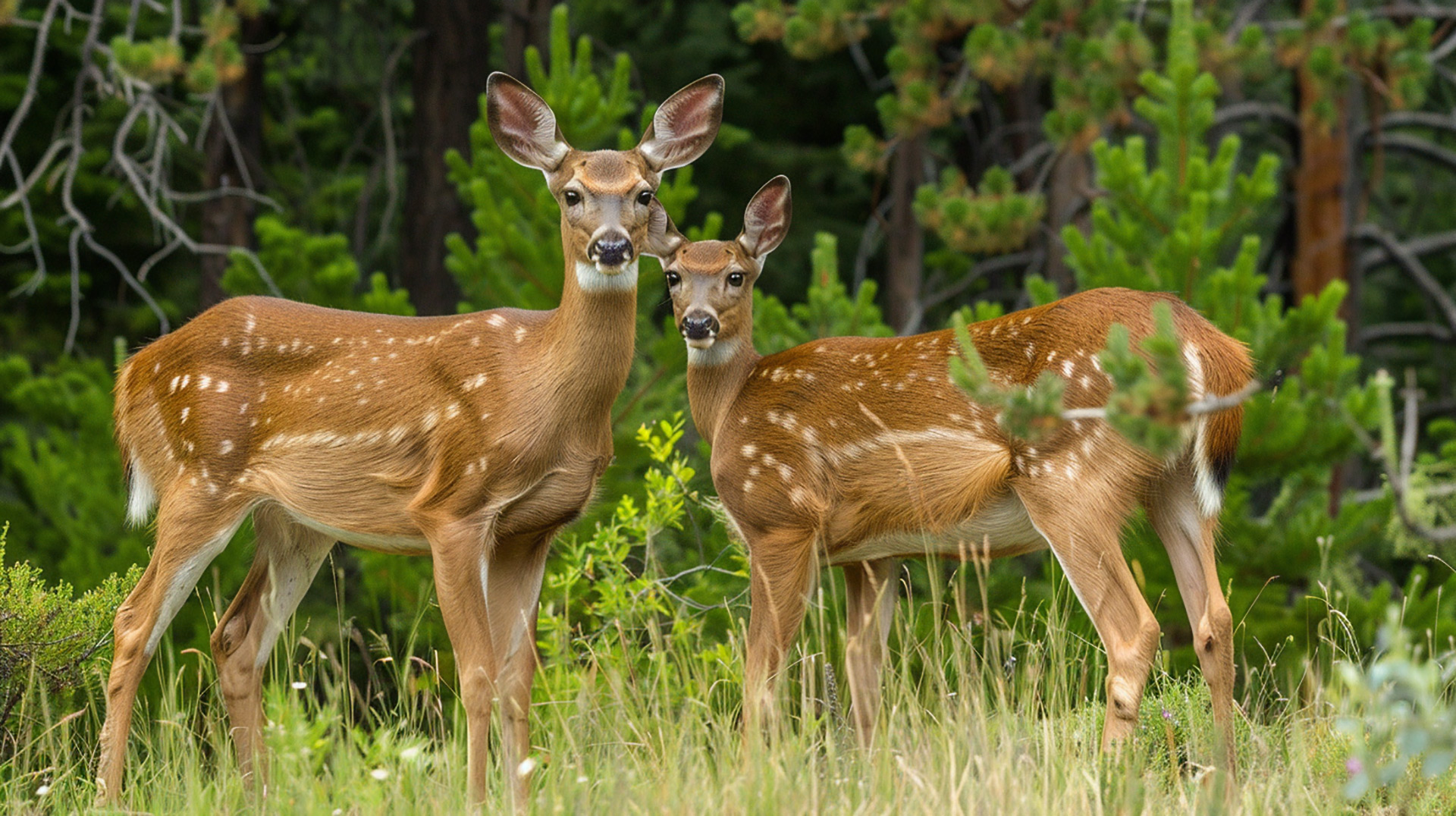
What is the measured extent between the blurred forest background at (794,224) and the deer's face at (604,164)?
3.59ft

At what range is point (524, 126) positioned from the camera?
508 centimetres

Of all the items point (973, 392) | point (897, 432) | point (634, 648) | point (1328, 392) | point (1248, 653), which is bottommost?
point (1248, 653)

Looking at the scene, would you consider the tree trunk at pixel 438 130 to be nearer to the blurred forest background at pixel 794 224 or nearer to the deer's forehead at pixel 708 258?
the blurred forest background at pixel 794 224

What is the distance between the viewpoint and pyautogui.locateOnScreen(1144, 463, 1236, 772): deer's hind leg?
14.9 ft

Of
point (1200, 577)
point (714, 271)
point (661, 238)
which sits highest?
point (661, 238)

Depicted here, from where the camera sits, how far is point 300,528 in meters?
5.52

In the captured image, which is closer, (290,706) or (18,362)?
(290,706)

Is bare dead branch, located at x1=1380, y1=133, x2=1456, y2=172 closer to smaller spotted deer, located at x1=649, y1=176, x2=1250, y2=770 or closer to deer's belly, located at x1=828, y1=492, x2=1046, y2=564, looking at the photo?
smaller spotted deer, located at x1=649, y1=176, x2=1250, y2=770

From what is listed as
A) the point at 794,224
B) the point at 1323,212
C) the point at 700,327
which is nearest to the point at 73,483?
the point at 700,327

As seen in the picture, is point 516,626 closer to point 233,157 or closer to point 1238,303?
point 1238,303

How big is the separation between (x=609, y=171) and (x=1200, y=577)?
7.10ft

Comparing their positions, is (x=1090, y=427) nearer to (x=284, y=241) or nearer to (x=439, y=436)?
(x=439, y=436)

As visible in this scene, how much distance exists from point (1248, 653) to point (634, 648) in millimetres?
2981

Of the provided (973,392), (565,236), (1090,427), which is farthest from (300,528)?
(973,392)
